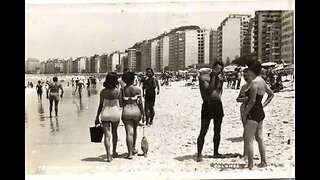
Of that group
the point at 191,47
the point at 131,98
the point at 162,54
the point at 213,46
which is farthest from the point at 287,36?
the point at 131,98

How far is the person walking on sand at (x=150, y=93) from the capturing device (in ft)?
12.9

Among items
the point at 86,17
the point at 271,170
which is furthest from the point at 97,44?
the point at 271,170

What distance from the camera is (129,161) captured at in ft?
12.9

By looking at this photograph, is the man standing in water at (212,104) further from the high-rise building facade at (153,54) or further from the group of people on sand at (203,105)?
the high-rise building facade at (153,54)

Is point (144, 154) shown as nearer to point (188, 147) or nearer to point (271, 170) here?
point (188, 147)

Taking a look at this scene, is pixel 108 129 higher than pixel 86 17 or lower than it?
lower

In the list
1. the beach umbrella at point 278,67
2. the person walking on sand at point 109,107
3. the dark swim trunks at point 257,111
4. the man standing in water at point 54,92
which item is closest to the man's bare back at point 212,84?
the dark swim trunks at point 257,111

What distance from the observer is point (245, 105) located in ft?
12.9

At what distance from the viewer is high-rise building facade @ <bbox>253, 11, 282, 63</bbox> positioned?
3926 mm

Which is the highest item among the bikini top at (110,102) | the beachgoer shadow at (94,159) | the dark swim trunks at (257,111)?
the bikini top at (110,102)

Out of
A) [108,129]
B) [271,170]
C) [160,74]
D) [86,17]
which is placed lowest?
[271,170]

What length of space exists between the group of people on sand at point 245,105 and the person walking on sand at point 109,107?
50 cm

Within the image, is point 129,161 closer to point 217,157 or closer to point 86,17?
point 217,157
